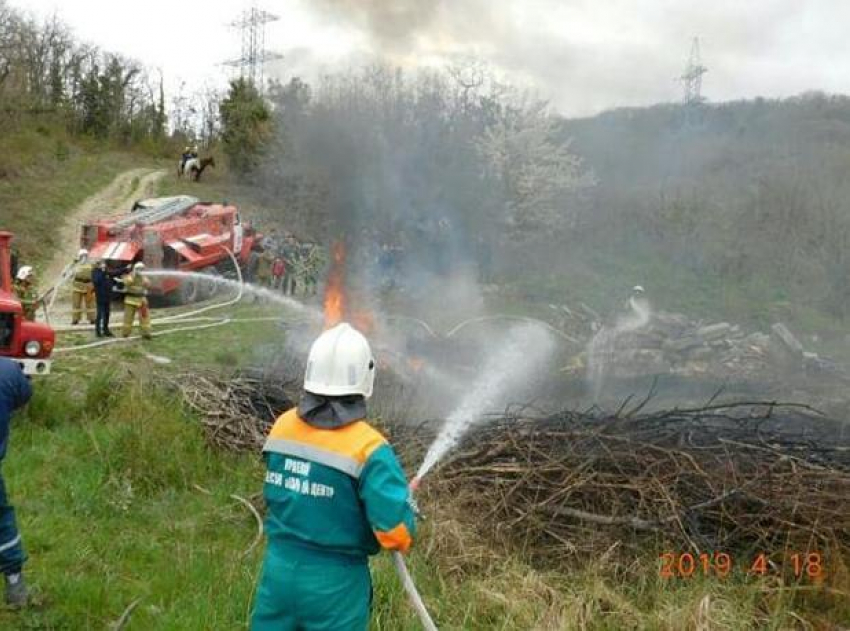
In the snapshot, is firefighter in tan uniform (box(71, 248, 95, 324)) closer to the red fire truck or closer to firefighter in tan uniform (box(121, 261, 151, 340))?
the red fire truck

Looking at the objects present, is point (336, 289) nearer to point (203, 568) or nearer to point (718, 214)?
point (203, 568)

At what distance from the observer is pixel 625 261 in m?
26.6

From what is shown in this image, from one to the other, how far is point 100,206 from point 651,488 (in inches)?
975

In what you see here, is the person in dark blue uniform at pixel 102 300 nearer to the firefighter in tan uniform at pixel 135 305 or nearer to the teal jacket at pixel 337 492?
the firefighter in tan uniform at pixel 135 305

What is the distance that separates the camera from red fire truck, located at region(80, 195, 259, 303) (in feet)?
50.2

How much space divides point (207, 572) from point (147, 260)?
1207 centimetres

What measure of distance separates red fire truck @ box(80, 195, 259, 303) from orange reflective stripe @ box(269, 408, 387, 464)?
40.9 ft

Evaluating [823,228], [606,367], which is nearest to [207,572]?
[606,367]

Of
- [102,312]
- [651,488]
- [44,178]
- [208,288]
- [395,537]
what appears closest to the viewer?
[395,537]

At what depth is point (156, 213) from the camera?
17.5 metres

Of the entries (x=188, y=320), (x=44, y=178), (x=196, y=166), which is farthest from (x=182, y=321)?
(x=196, y=166)
